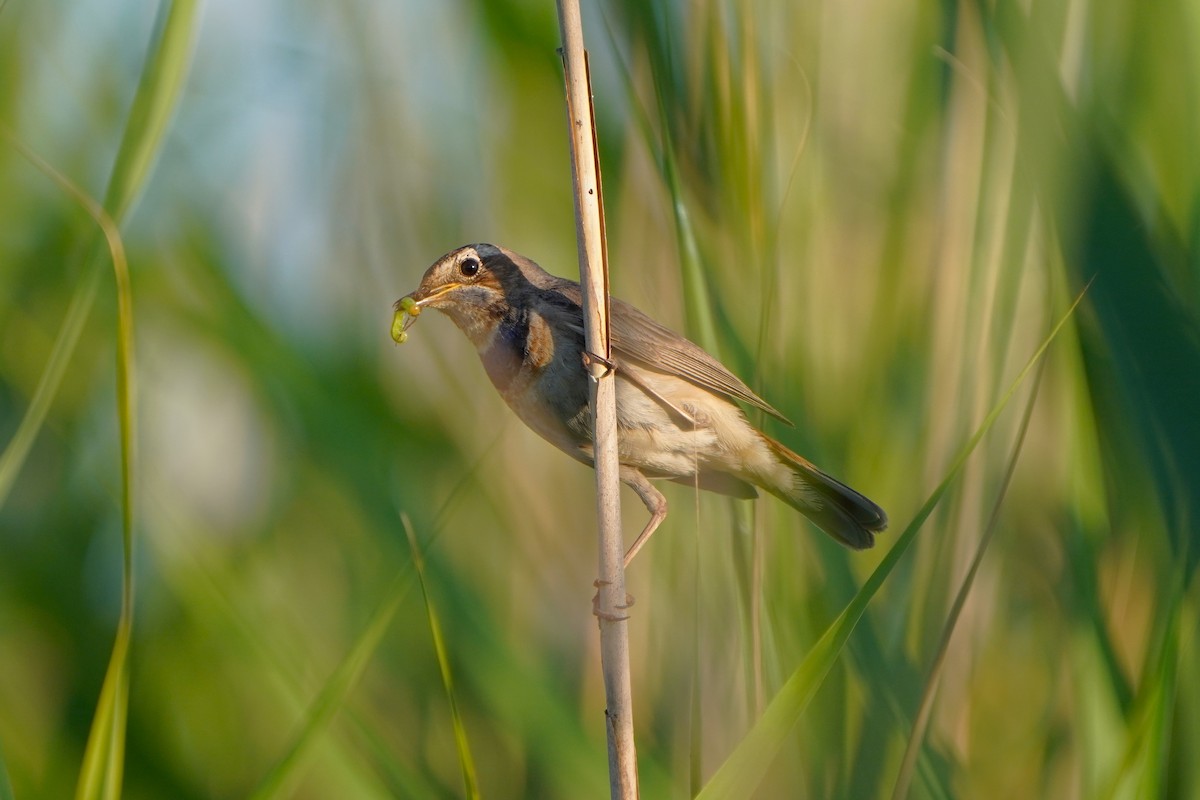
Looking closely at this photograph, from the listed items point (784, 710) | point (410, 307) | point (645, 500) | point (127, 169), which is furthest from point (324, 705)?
point (645, 500)

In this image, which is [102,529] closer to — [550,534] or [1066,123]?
[550,534]

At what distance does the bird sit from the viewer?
193 cm

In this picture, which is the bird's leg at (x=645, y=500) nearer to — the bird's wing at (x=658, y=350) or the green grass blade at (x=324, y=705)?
the bird's wing at (x=658, y=350)

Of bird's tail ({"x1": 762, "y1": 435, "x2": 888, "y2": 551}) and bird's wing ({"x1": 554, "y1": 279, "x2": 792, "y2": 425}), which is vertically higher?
bird's wing ({"x1": 554, "y1": 279, "x2": 792, "y2": 425})

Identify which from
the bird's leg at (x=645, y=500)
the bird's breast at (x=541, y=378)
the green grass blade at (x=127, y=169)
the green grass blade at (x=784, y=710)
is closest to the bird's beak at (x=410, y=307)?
the bird's breast at (x=541, y=378)

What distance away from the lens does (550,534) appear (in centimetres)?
206

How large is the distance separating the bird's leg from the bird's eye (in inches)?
18.3

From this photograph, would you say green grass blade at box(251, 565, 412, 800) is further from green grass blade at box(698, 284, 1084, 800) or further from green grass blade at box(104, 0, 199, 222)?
green grass blade at box(104, 0, 199, 222)

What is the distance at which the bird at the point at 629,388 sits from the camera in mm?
1932

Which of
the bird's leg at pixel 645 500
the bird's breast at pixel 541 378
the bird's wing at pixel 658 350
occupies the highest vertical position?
the bird's wing at pixel 658 350

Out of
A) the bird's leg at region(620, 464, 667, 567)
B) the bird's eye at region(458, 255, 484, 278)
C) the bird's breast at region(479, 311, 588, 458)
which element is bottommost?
the bird's leg at region(620, 464, 667, 567)

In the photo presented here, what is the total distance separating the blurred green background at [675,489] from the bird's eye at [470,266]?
38mm

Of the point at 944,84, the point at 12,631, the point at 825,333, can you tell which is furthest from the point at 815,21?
the point at 12,631

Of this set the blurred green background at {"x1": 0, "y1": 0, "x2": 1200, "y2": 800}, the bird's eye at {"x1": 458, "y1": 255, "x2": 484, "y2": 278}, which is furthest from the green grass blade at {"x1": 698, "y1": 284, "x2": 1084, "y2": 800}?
the bird's eye at {"x1": 458, "y1": 255, "x2": 484, "y2": 278}
